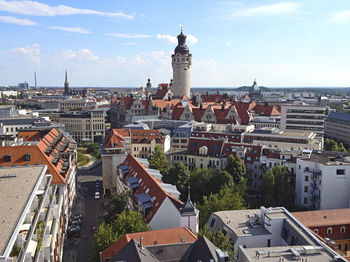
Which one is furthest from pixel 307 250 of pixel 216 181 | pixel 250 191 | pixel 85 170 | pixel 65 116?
pixel 65 116

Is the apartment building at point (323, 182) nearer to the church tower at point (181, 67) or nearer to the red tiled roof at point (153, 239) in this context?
the red tiled roof at point (153, 239)

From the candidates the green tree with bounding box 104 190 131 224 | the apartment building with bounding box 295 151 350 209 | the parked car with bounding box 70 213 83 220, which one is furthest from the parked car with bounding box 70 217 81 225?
the apartment building with bounding box 295 151 350 209

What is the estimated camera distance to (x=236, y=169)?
6462 centimetres

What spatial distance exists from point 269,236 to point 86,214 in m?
32.1

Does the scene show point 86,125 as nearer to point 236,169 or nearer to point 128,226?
point 236,169

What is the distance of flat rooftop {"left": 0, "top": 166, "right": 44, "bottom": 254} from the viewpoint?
23.4m

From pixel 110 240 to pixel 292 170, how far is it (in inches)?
1547

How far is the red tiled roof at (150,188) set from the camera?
42281 mm

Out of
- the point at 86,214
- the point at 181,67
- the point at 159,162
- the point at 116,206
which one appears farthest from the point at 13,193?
the point at 181,67

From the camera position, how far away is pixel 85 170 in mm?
88125

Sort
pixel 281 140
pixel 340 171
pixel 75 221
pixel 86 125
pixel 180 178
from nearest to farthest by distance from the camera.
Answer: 1. pixel 75 221
2. pixel 340 171
3. pixel 180 178
4. pixel 281 140
5. pixel 86 125

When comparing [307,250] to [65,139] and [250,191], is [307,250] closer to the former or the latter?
[250,191]

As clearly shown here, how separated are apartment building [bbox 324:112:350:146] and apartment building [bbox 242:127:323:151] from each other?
51.4 meters

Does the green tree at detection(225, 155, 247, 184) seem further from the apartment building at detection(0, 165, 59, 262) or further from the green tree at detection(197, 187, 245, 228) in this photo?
the apartment building at detection(0, 165, 59, 262)
